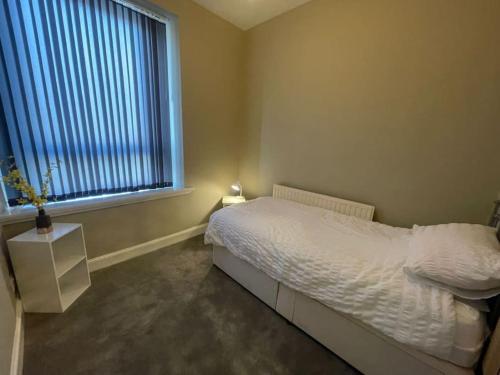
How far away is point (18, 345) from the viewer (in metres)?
1.20

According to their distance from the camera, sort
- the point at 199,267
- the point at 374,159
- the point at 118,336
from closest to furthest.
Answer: the point at 118,336
the point at 374,159
the point at 199,267

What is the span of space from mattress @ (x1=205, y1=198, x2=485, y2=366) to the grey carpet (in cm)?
39

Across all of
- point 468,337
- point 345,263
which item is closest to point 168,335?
point 345,263

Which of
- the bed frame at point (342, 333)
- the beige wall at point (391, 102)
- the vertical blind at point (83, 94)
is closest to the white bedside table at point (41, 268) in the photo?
the vertical blind at point (83, 94)

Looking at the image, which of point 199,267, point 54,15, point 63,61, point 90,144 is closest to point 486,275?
point 199,267

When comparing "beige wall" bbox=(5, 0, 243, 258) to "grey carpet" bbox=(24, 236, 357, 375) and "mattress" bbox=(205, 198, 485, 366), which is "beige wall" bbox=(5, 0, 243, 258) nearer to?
"grey carpet" bbox=(24, 236, 357, 375)

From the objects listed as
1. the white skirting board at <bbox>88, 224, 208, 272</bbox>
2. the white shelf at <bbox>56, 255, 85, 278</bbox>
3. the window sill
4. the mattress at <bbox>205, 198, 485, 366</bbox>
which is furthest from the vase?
the mattress at <bbox>205, 198, 485, 366</bbox>

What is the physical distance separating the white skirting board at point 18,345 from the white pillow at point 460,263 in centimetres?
217

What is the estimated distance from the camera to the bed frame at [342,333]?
101cm

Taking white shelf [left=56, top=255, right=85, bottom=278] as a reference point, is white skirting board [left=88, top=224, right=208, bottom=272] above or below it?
below

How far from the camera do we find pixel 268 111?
2666 millimetres

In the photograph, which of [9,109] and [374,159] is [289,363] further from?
[9,109]

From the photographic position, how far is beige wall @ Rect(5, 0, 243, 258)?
6.81 ft

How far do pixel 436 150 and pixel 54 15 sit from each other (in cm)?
328
